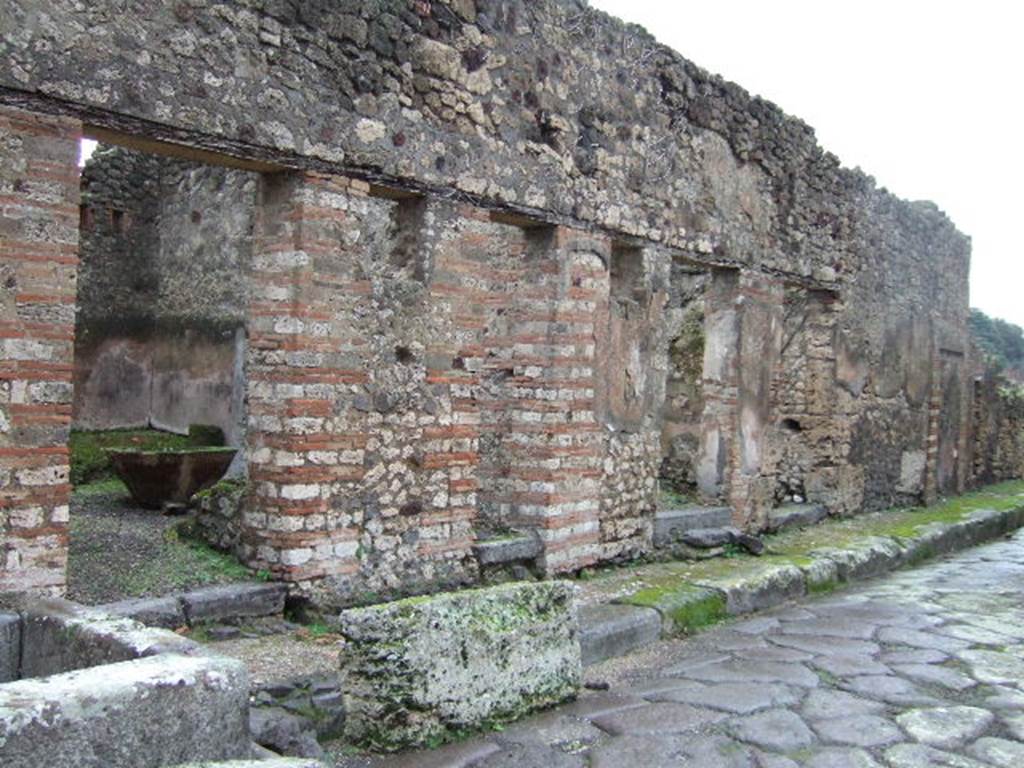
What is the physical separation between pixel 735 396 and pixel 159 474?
185 inches

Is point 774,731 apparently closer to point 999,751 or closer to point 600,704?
point 600,704

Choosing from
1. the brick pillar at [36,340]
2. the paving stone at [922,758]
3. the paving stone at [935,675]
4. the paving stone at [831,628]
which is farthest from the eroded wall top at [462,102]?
the paving stone at [922,758]

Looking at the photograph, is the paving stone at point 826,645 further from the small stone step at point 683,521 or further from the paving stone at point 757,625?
the small stone step at point 683,521

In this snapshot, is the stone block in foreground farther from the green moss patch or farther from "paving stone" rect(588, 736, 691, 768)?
the green moss patch

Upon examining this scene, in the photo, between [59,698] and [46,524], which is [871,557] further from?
[59,698]

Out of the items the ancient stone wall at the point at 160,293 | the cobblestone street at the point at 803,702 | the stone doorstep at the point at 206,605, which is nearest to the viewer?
the cobblestone street at the point at 803,702

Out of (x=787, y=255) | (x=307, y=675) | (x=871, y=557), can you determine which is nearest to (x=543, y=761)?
(x=307, y=675)

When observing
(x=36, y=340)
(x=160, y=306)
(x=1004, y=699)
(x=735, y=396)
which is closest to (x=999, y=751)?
(x=1004, y=699)

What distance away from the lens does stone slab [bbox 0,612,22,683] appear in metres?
3.57

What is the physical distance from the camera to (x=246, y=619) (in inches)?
197

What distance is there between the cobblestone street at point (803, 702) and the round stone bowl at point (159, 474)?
3.61 m

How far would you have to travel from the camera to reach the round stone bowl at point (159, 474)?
729 centimetres

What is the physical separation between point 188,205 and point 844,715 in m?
8.09

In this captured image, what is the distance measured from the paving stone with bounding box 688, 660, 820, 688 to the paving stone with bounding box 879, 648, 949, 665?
22.3 inches
